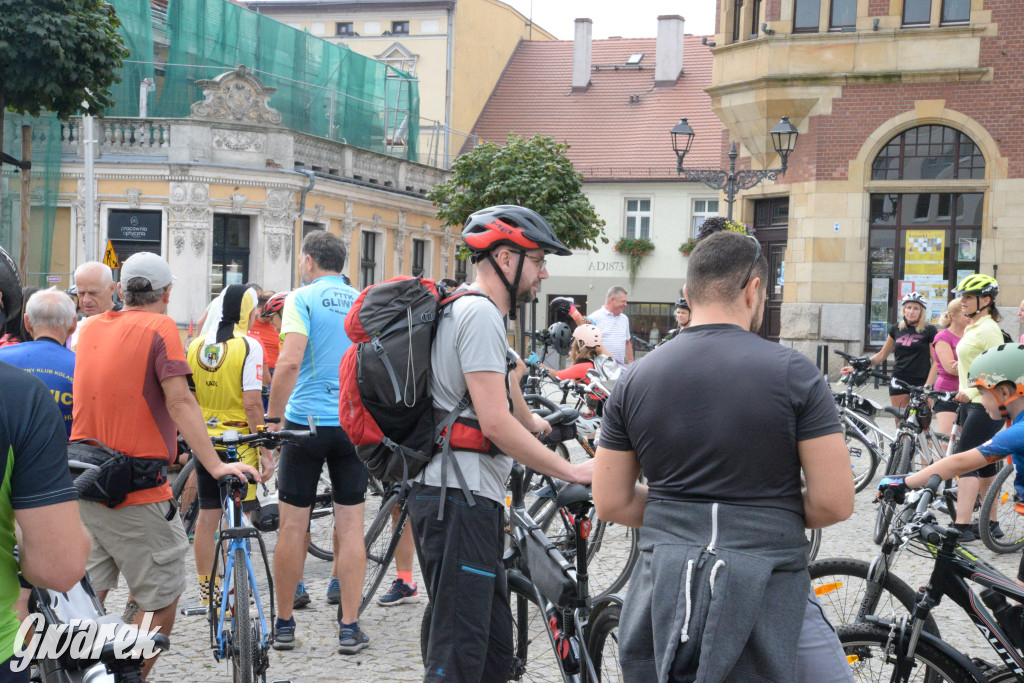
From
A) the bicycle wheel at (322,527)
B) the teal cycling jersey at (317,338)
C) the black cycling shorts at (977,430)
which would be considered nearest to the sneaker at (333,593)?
the bicycle wheel at (322,527)

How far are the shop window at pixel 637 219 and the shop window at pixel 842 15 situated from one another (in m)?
17.6

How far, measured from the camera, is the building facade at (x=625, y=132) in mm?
38625

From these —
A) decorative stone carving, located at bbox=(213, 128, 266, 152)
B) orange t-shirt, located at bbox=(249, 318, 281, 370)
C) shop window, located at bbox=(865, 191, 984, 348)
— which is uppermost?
decorative stone carving, located at bbox=(213, 128, 266, 152)

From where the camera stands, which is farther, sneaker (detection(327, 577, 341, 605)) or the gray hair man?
the gray hair man

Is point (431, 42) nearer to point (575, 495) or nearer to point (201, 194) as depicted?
point (201, 194)

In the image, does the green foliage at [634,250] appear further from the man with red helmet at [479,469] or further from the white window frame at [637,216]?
the man with red helmet at [479,469]

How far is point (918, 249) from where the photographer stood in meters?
21.5

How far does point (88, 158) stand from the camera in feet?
87.1

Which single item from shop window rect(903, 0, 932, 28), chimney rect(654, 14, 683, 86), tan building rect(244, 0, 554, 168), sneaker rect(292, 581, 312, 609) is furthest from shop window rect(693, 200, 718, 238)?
sneaker rect(292, 581, 312, 609)

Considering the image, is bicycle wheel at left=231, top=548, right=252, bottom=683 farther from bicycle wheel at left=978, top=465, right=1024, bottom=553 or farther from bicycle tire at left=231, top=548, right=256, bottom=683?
bicycle wheel at left=978, top=465, right=1024, bottom=553

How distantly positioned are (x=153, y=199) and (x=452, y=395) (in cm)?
2652

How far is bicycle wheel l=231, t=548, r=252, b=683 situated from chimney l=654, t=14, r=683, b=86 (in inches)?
1587

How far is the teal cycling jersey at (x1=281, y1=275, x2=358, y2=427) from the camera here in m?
5.53

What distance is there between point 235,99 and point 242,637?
2619 cm
